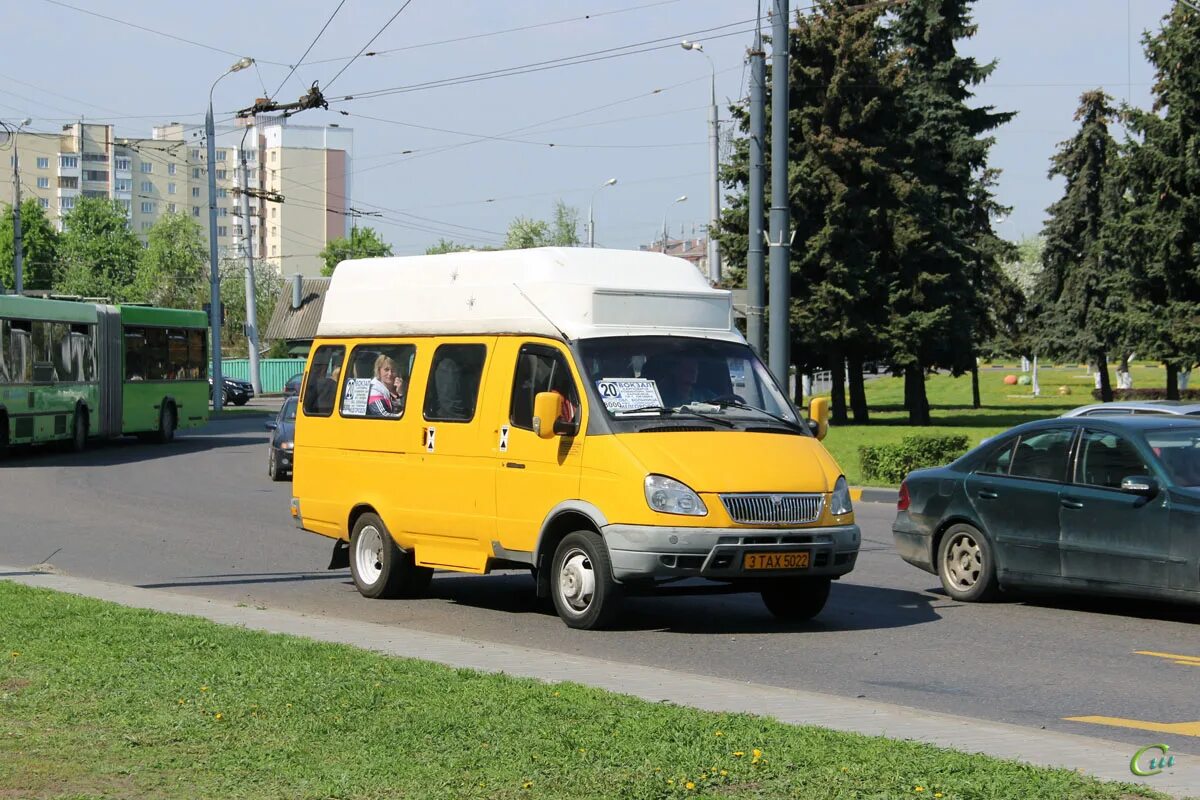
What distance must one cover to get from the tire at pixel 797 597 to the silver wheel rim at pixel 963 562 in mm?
1499

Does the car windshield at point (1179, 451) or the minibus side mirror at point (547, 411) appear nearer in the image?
the minibus side mirror at point (547, 411)

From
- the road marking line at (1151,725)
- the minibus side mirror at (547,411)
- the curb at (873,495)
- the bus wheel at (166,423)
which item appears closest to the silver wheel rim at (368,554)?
the minibus side mirror at (547,411)

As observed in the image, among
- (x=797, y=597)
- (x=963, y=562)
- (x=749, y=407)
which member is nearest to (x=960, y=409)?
(x=963, y=562)

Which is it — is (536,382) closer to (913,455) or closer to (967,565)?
(967,565)

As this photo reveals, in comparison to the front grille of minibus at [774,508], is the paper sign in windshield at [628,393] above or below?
above

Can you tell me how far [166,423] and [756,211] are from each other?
2161cm

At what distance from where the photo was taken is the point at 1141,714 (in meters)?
8.56

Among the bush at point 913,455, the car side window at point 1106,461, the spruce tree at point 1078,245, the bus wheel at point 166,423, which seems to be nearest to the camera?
the car side window at point 1106,461

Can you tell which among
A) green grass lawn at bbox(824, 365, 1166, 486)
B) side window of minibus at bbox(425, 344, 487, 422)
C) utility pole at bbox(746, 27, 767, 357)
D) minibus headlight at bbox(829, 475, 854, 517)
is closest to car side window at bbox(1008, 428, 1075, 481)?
minibus headlight at bbox(829, 475, 854, 517)

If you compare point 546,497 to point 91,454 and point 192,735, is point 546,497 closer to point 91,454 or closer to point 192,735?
point 192,735

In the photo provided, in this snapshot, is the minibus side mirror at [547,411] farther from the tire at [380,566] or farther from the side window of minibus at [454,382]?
the tire at [380,566]

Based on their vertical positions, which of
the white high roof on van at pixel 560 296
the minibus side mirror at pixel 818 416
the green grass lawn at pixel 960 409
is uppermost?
the white high roof on van at pixel 560 296

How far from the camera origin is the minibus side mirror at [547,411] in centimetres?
1134

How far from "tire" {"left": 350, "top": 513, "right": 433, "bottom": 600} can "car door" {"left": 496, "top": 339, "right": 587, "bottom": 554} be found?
147cm
